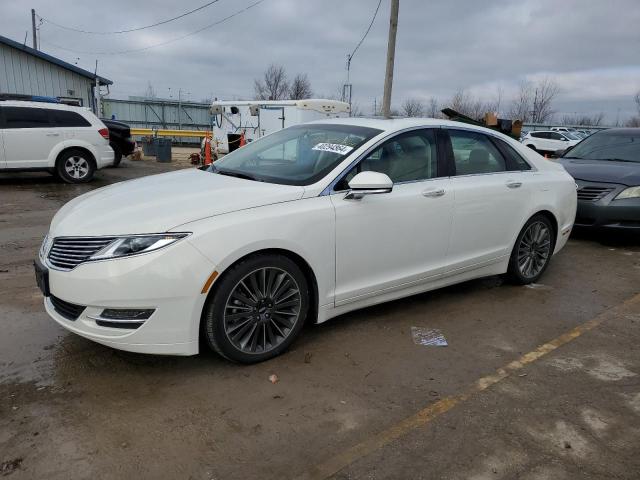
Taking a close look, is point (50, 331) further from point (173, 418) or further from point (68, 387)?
point (173, 418)

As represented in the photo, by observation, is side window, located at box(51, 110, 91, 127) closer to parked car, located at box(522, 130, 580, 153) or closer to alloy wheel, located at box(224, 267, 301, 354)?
alloy wheel, located at box(224, 267, 301, 354)

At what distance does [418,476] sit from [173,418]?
1.32 meters

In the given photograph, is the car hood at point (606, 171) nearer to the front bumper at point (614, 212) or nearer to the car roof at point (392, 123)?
the front bumper at point (614, 212)

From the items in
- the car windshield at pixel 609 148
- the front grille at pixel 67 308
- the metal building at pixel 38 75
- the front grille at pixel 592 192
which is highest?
the metal building at pixel 38 75

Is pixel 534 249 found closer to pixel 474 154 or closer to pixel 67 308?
pixel 474 154

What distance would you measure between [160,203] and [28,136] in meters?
9.35

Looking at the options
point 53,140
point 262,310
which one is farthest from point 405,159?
point 53,140

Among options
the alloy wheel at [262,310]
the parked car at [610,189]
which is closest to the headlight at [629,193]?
the parked car at [610,189]

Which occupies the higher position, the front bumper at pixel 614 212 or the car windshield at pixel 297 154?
the car windshield at pixel 297 154

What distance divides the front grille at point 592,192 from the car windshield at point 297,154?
14.5 ft

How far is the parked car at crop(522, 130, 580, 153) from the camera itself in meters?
29.5

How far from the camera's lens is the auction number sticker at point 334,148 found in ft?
12.6

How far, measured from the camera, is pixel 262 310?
3342 millimetres

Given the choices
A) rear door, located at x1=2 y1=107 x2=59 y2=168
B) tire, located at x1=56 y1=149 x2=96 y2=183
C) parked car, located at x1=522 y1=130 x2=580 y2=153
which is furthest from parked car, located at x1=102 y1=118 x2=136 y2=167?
parked car, located at x1=522 y1=130 x2=580 y2=153
